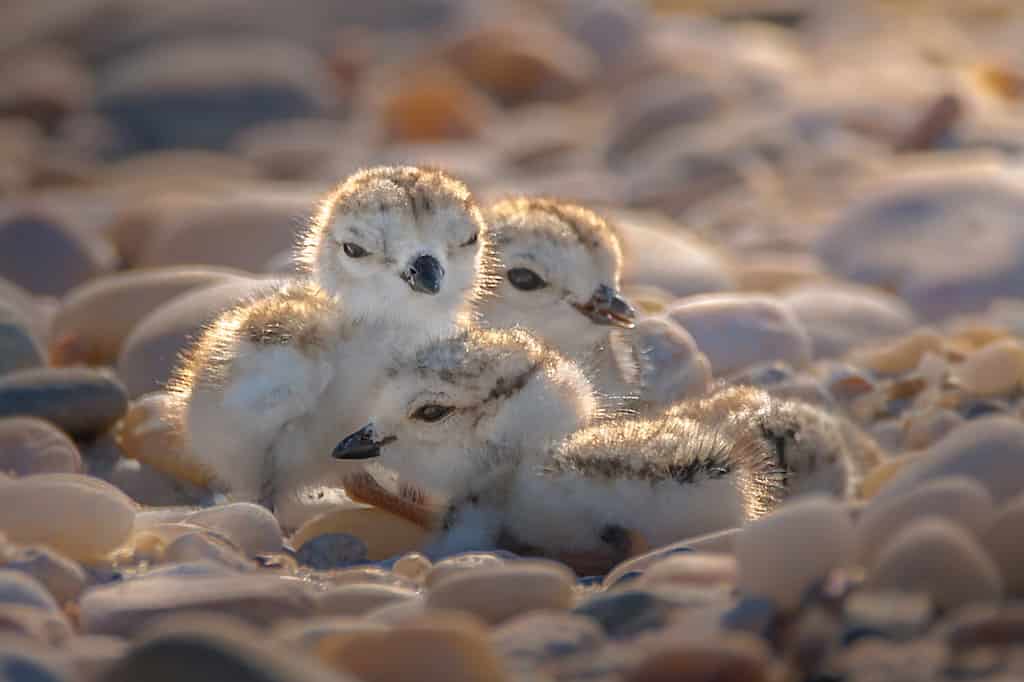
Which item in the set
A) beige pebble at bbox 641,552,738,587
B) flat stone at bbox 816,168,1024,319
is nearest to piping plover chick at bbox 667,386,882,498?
beige pebble at bbox 641,552,738,587

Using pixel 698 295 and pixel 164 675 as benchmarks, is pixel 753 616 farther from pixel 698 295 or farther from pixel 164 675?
pixel 698 295

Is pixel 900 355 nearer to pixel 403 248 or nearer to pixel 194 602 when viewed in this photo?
pixel 403 248

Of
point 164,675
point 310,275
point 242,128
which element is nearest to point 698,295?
point 310,275

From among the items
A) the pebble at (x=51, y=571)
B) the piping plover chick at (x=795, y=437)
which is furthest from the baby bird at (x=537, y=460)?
the pebble at (x=51, y=571)

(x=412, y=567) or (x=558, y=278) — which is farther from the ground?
(x=558, y=278)

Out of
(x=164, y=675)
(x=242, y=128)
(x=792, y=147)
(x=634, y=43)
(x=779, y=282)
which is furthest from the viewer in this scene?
(x=634, y=43)

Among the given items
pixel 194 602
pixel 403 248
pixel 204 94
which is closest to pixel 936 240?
pixel 403 248

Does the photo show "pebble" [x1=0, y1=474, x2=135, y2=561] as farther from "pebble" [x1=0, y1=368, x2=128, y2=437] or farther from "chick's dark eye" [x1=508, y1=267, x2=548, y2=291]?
"chick's dark eye" [x1=508, y1=267, x2=548, y2=291]
